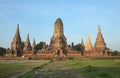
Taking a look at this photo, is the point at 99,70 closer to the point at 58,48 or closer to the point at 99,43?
the point at 58,48

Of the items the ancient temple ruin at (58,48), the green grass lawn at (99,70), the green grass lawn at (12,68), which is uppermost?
the ancient temple ruin at (58,48)

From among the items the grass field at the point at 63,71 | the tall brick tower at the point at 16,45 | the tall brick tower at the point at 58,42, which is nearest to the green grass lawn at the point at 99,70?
the grass field at the point at 63,71

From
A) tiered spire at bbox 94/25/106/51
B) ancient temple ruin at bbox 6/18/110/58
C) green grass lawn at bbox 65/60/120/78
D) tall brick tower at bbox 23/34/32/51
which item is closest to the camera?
green grass lawn at bbox 65/60/120/78

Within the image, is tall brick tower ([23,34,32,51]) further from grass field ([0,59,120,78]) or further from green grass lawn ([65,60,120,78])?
green grass lawn ([65,60,120,78])

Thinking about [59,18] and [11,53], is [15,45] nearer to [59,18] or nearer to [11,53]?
[11,53]

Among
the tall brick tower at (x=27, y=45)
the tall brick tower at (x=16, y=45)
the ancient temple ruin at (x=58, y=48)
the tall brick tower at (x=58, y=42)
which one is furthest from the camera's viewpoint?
the tall brick tower at (x=27, y=45)

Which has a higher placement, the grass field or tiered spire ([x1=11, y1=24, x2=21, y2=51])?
tiered spire ([x1=11, y1=24, x2=21, y2=51])

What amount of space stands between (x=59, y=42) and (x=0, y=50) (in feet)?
141

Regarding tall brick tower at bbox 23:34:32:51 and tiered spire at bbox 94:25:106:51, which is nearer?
tiered spire at bbox 94:25:106:51

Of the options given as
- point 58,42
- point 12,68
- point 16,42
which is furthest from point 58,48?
point 12,68

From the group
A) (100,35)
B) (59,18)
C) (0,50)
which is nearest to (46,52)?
(59,18)

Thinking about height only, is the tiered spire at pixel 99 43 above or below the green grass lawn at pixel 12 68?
above

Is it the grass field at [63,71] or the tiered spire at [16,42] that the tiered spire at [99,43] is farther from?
the grass field at [63,71]

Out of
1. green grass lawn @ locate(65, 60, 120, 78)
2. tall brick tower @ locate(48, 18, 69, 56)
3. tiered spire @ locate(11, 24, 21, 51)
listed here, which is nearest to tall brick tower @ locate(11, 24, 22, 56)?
tiered spire @ locate(11, 24, 21, 51)
